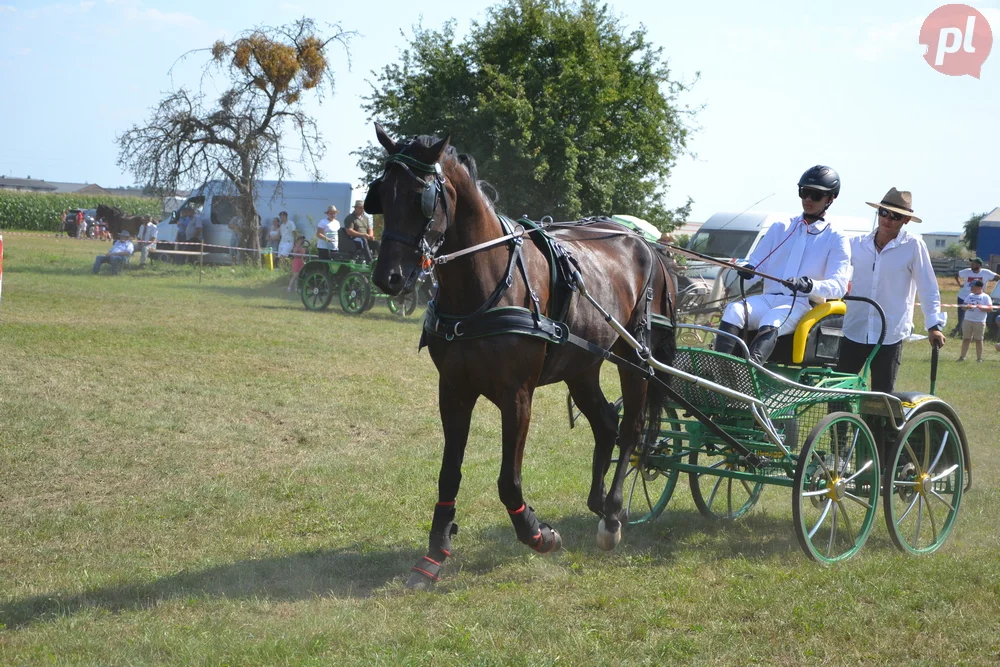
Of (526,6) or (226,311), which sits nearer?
(226,311)

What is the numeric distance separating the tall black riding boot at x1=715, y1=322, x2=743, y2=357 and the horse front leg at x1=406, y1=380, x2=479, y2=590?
174cm

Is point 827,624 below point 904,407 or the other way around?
below

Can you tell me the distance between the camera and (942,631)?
14.1ft

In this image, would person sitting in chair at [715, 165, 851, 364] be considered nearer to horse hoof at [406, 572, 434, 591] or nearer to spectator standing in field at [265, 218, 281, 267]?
horse hoof at [406, 572, 434, 591]

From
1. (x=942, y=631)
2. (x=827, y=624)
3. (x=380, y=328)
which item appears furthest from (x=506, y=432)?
(x=380, y=328)

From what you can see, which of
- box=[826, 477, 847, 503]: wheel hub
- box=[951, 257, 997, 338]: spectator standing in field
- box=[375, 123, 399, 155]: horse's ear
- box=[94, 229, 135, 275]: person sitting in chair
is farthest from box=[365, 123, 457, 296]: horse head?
box=[94, 229, 135, 275]: person sitting in chair

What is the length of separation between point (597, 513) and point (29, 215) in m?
56.2

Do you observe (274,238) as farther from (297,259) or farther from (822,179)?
(822,179)

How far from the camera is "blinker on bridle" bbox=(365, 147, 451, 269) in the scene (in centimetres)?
432

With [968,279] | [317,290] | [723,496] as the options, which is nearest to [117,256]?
[317,290]

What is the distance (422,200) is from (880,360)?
3.44m

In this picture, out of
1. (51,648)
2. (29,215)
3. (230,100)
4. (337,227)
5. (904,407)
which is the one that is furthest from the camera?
(29,215)

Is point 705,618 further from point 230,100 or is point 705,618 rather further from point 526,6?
point 230,100

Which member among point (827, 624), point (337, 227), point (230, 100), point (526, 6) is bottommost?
point (827, 624)
